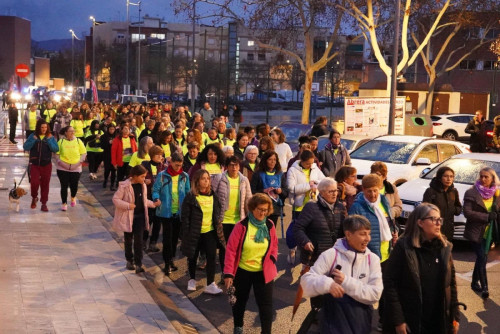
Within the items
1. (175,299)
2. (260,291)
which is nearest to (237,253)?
(260,291)

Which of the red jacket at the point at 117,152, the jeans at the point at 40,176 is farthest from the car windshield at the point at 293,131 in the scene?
the jeans at the point at 40,176

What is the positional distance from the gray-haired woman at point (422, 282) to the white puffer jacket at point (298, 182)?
5375 mm

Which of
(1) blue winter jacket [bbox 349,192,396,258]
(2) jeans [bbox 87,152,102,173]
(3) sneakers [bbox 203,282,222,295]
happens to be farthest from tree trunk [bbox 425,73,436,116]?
(1) blue winter jacket [bbox 349,192,396,258]

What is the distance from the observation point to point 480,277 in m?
10.6

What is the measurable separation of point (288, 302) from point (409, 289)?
4.28 metres

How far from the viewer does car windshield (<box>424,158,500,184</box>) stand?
14.7 metres

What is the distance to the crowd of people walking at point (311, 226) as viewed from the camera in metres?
5.82

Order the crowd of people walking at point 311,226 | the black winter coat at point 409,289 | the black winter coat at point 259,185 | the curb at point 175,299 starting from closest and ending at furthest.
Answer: the crowd of people walking at point 311,226 → the black winter coat at point 409,289 → the curb at point 175,299 → the black winter coat at point 259,185

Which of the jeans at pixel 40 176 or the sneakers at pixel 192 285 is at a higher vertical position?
the jeans at pixel 40 176

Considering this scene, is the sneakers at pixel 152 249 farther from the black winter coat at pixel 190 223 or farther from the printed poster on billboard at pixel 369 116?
the printed poster on billboard at pixel 369 116

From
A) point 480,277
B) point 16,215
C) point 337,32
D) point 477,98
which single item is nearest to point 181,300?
point 480,277

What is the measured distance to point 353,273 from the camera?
5.78 meters

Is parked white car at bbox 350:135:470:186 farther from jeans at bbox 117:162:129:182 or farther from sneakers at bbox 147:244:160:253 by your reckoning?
sneakers at bbox 147:244:160:253

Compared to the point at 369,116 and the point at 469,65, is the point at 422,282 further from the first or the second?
the point at 469,65
